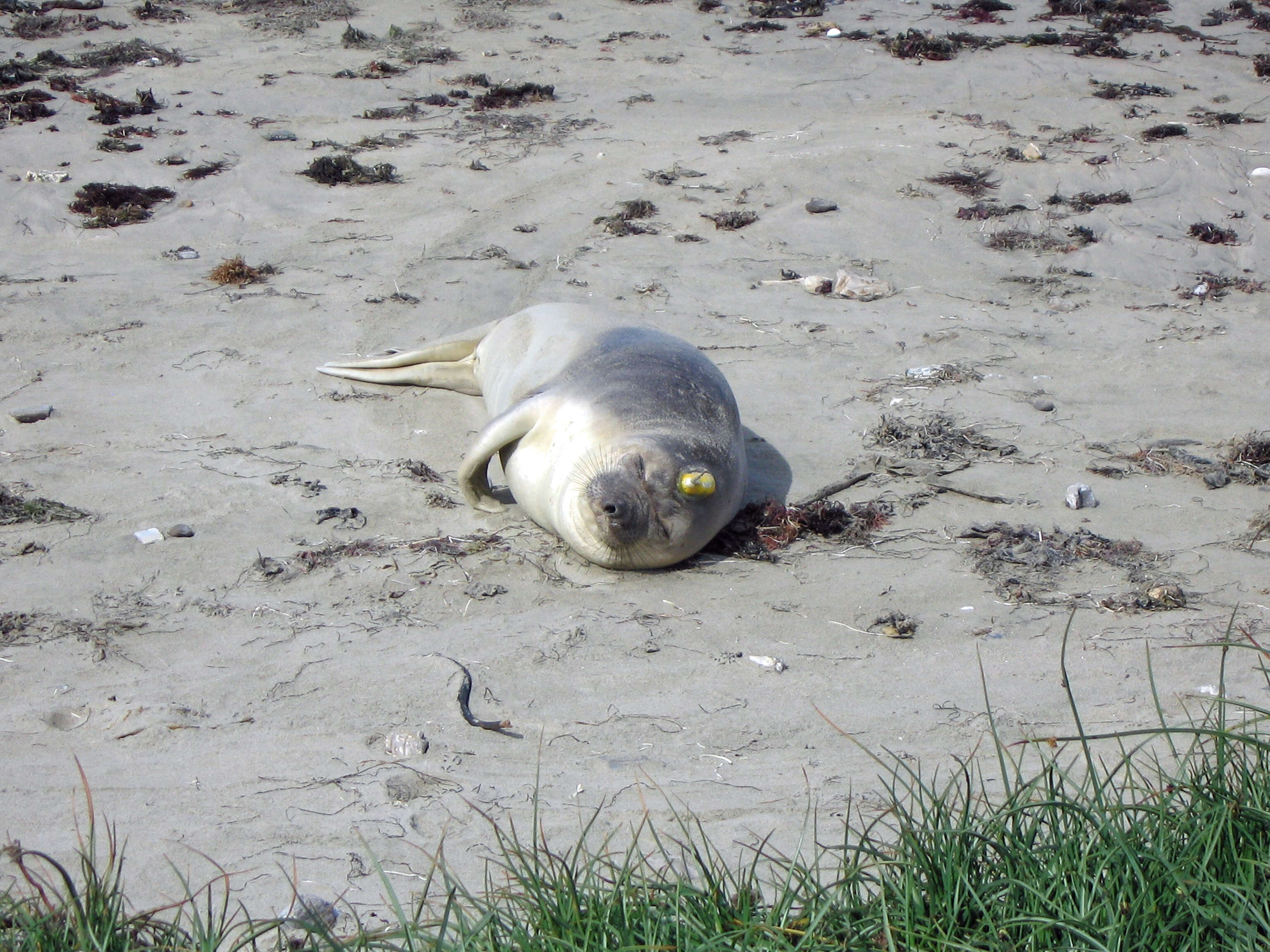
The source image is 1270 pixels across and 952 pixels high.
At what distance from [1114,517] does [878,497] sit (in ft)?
3.18

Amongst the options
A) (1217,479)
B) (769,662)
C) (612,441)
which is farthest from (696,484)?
(1217,479)

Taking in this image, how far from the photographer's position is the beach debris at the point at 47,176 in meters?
7.70

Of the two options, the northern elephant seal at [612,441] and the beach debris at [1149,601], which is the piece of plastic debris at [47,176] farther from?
the beach debris at [1149,601]

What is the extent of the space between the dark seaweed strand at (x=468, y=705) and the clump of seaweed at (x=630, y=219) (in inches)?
182

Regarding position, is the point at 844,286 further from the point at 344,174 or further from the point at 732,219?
the point at 344,174

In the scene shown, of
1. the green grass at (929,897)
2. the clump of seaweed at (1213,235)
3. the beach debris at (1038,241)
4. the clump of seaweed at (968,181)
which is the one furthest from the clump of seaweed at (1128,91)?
the green grass at (929,897)

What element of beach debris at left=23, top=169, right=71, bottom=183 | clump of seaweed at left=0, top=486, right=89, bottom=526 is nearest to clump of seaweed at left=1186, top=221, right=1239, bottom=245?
clump of seaweed at left=0, top=486, right=89, bottom=526

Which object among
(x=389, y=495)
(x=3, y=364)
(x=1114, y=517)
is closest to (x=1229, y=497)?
(x=1114, y=517)

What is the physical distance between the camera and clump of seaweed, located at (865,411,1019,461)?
17.4 feet

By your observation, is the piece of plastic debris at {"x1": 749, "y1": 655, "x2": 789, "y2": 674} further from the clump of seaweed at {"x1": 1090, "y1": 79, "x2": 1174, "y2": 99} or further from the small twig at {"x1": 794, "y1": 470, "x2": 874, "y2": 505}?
the clump of seaweed at {"x1": 1090, "y1": 79, "x2": 1174, "y2": 99}

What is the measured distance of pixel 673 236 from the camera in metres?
7.64

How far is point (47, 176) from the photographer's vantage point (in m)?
7.74

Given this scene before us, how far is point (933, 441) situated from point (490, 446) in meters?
2.14

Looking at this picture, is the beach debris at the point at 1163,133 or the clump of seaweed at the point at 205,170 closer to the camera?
the clump of seaweed at the point at 205,170
